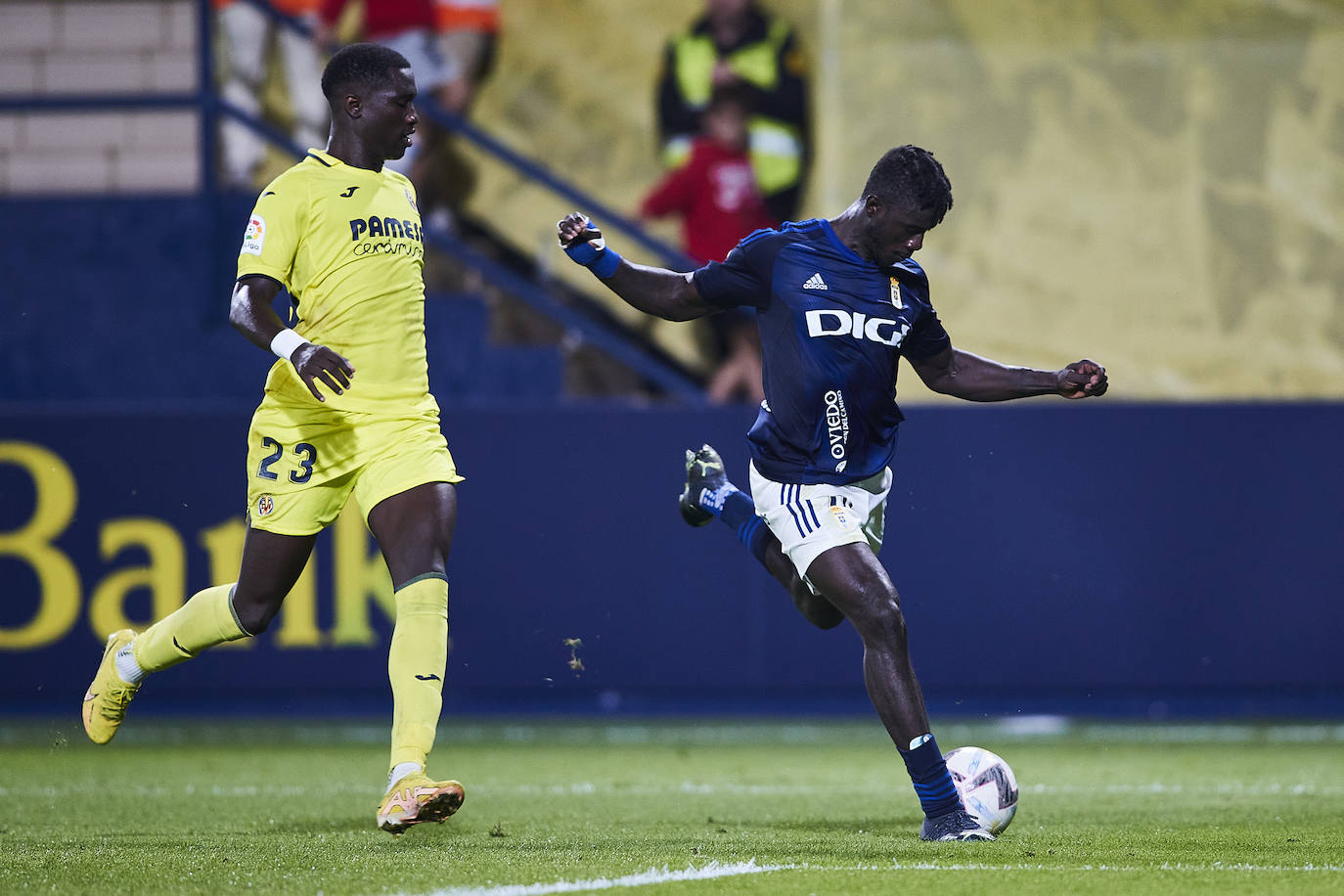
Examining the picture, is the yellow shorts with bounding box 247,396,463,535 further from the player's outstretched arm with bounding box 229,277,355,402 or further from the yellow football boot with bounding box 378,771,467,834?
the yellow football boot with bounding box 378,771,467,834

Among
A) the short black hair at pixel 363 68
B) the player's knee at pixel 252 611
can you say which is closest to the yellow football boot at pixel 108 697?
the player's knee at pixel 252 611

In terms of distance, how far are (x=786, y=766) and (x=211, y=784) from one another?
2.41 metres

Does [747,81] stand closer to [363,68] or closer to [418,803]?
[363,68]

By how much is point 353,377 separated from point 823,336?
4.72ft

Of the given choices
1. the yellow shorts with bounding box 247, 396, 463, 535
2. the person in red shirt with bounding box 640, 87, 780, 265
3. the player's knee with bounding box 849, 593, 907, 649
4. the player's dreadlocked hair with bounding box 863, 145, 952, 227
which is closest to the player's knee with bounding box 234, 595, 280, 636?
the yellow shorts with bounding box 247, 396, 463, 535

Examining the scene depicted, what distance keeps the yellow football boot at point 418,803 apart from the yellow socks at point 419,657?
232 mm

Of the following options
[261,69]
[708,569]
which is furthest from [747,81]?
[708,569]

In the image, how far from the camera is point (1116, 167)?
13.3 metres

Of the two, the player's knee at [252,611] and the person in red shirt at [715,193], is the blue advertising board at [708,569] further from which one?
the player's knee at [252,611]

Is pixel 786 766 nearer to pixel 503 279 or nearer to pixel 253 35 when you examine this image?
pixel 503 279

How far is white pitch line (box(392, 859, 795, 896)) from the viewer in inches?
175

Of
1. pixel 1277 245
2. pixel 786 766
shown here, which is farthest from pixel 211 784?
pixel 1277 245

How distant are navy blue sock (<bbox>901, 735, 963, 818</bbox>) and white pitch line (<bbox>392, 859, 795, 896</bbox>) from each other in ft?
2.14

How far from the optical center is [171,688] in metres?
9.66
